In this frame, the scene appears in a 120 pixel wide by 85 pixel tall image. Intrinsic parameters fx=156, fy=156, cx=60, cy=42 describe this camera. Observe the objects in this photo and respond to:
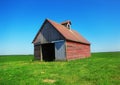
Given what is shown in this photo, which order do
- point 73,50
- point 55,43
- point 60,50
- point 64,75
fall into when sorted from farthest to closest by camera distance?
point 73,50 → point 55,43 → point 60,50 → point 64,75

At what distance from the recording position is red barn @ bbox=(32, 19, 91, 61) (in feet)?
81.1

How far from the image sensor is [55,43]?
84.5 ft

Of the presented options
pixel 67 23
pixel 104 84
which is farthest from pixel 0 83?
pixel 67 23

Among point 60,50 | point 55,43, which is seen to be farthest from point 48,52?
point 60,50

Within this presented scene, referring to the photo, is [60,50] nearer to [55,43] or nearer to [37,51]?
[55,43]

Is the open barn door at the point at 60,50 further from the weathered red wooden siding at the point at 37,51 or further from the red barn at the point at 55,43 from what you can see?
the weathered red wooden siding at the point at 37,51

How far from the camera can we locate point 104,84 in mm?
7938

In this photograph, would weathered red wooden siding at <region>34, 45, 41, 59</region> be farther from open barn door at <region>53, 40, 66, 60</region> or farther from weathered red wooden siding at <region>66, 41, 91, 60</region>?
weathered red wooden siding at <region>66, 41, 91, 60</region>

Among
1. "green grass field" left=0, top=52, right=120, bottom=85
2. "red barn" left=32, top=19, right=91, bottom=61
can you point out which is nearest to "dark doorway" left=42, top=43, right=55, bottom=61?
"red barn" left=32, top=19, right=91, bottom=61

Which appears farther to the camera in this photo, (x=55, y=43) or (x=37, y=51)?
(x=37, y=51)

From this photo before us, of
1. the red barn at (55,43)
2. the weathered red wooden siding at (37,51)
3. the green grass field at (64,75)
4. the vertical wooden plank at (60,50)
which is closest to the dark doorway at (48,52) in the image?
the red barn at (55,43)

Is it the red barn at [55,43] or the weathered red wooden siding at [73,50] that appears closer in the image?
the red barn at [55,43]

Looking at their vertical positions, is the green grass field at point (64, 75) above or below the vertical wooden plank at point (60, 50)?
below

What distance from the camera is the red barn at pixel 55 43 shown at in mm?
24722
